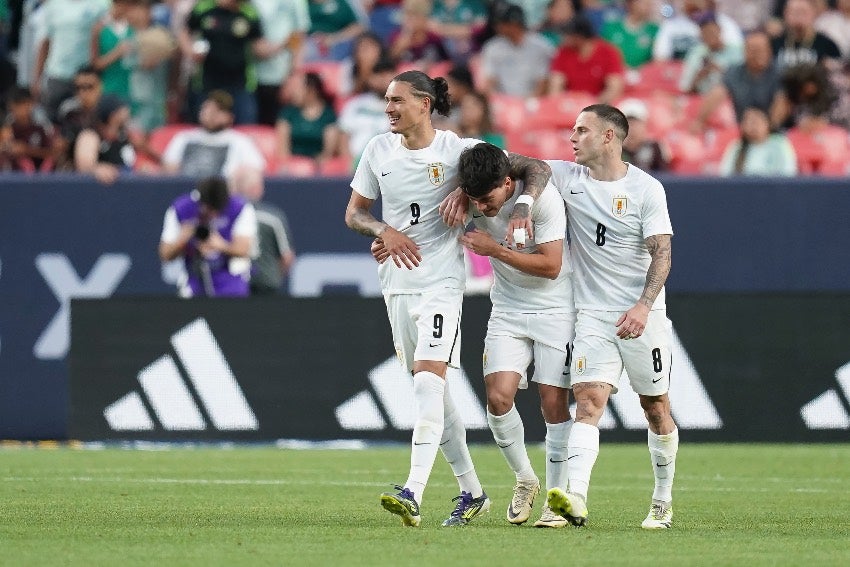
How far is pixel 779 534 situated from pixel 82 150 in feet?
31.3

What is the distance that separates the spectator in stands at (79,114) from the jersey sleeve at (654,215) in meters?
8.96

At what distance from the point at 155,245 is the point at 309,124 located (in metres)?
2.54

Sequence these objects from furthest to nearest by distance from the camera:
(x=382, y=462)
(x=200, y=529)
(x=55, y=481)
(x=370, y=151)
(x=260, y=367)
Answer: (x=260, y=367)
(x=382, y=462)
(x=55, y=481)
(x=370, y=151)
(x=200, y=529)

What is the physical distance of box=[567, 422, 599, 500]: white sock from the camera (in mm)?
8266

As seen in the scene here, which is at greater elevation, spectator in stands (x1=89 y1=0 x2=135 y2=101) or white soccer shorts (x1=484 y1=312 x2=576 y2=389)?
white soccer shorts (x1=484 y1=312 x2=576 y2=389)

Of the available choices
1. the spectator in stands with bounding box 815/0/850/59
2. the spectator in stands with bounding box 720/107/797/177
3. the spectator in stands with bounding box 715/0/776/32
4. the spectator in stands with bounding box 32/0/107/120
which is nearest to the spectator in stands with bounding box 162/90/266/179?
the spectator in stands with bounding box 32/0/107/120

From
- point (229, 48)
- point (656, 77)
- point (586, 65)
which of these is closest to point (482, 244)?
point (229, 48)

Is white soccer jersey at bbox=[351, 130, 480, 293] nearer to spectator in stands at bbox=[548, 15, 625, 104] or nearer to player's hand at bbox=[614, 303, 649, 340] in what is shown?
player's hand at bbox=[614, 303, 649, 340]

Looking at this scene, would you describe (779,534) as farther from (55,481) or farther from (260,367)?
(260,367)

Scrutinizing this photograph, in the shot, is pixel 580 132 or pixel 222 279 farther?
pixel 222 279

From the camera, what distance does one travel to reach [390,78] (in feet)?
56.4

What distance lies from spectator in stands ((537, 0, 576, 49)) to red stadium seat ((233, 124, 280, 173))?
341cm

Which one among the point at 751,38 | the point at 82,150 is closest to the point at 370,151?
the point at 82,150

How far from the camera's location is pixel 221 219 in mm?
14289
